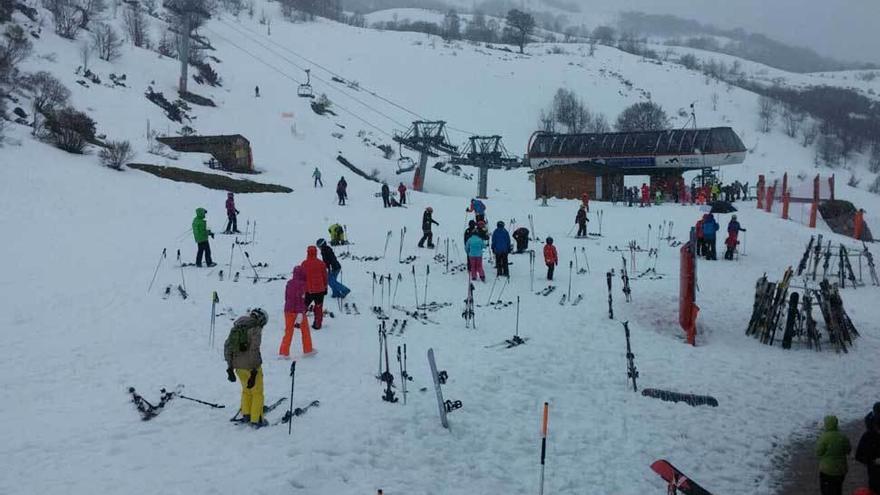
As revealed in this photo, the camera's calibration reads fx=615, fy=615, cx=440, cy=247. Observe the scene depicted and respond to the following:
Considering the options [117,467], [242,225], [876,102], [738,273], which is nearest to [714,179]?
[738,273]

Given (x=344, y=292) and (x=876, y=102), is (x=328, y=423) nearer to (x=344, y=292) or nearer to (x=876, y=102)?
(x=344, y=292)

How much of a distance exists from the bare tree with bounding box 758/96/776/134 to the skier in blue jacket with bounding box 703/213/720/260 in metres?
90.9

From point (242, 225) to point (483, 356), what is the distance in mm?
15792

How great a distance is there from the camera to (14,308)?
13352 mm

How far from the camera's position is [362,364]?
439 inches

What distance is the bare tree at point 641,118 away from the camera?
8900 centimetres

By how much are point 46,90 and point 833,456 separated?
1596 inches

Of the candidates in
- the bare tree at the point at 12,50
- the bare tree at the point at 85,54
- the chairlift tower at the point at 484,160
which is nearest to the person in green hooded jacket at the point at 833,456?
the bare tree at the point at 12,50

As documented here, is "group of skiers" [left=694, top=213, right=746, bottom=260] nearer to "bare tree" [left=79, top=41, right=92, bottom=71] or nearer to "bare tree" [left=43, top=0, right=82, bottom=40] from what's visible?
"bare tree" [left=79, top=41, right=92, bottom=71]

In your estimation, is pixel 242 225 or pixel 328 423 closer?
pixel 328 423

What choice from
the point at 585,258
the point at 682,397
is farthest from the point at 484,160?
the point at 682,397

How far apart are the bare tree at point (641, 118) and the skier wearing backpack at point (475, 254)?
7589 cm

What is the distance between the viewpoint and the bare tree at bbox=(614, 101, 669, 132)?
292 feet

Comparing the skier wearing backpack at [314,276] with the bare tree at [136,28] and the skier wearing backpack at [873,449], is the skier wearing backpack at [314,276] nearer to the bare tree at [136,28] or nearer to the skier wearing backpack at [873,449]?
the skier wearing backpack at [873,449]
